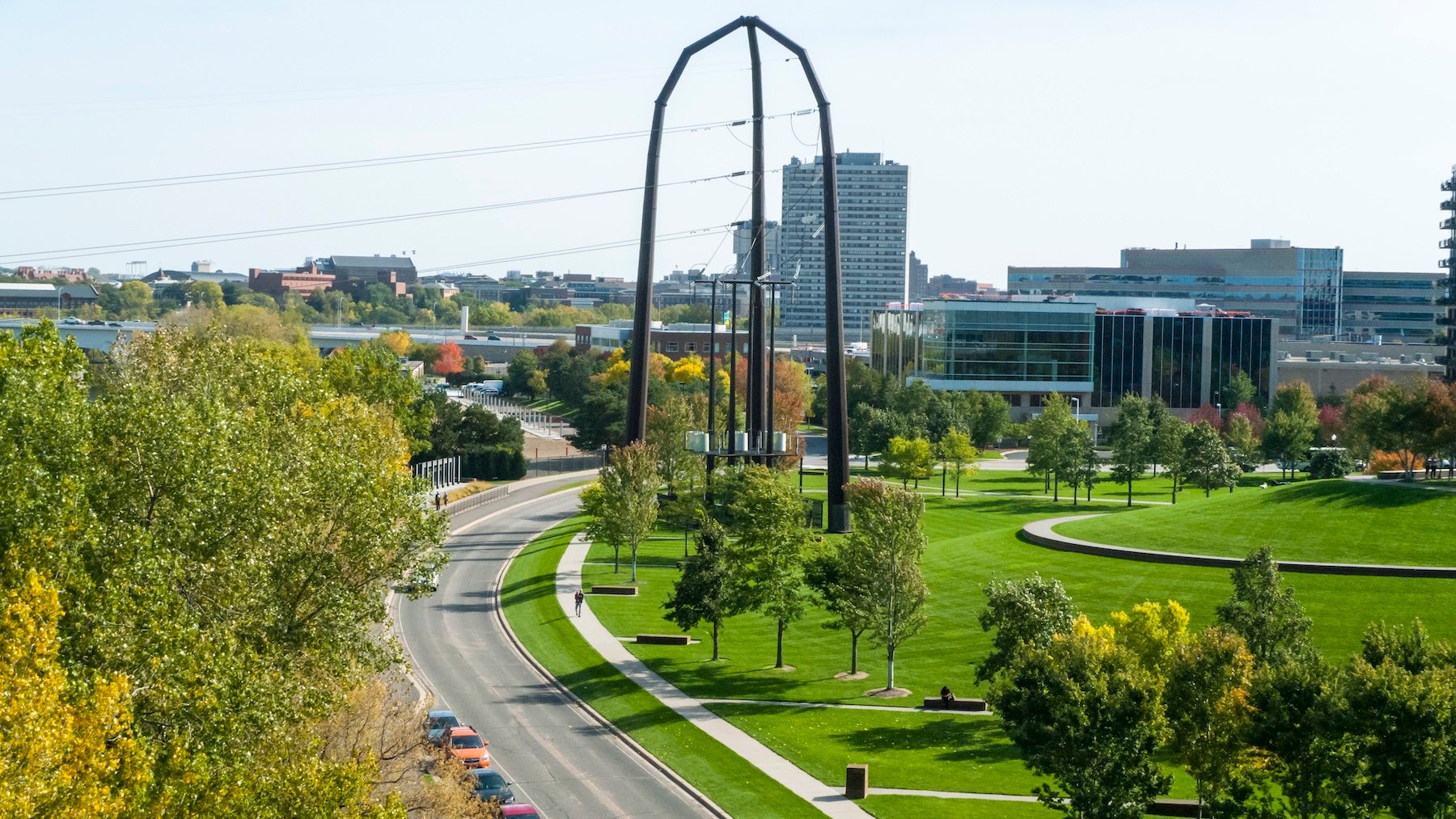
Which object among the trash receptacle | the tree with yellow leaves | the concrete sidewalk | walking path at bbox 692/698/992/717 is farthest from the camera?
walking path at bbox 692/698/992/717

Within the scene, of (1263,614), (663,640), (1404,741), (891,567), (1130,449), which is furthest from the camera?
(1130,449)

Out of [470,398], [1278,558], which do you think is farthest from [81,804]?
[470,398]

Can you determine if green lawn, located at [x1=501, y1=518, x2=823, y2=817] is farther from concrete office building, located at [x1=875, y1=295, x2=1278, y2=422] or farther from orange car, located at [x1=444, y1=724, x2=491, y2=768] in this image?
concrete office building, located at [x1=875, y1=295, x2=1278, y2=422]

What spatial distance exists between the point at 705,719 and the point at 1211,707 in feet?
58.3

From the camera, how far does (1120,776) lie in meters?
34.5

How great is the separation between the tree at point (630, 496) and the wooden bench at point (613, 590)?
1.88 metres

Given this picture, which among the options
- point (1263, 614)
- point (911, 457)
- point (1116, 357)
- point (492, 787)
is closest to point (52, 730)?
point (492, 787)

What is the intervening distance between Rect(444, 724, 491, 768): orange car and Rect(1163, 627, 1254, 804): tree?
1787cm

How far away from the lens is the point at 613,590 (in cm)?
7025

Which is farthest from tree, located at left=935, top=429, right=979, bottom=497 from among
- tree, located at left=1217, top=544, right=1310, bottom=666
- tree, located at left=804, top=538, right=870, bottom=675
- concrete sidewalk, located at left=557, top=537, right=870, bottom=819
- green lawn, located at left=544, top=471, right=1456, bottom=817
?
tree, located at left=1217, top=544, right=1310, bottom=666

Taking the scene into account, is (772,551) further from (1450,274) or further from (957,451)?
(1450,274)

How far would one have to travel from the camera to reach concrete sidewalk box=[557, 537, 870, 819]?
4094cm

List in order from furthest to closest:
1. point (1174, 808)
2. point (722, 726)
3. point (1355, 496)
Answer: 1. point (1355, 496)
2. point (722, 726)
3. point (1174, 808)

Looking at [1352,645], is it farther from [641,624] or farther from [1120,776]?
[641,624]
